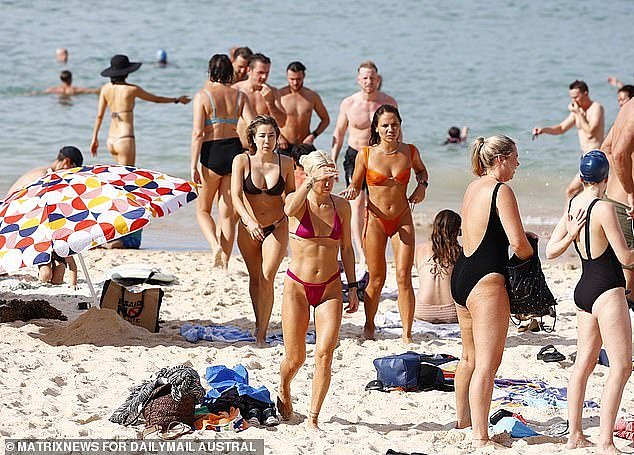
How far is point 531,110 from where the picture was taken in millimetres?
21641

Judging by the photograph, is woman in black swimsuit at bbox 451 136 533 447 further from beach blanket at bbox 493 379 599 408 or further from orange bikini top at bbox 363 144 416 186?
orange bikini top at bbox 363 144 416 186

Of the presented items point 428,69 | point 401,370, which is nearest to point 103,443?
point 401,370

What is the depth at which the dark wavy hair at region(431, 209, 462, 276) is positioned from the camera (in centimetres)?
746

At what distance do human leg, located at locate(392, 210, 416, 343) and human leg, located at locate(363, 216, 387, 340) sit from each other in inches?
4.5

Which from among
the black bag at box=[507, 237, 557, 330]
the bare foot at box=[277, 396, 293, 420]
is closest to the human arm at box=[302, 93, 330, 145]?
the bare foot at box=[277, 396, 293, 420]

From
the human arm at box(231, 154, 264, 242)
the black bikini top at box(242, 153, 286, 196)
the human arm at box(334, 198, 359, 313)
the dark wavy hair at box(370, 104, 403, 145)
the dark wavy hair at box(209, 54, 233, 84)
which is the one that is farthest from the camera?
the dark wavy hair at box(209, 54, 233, 84)

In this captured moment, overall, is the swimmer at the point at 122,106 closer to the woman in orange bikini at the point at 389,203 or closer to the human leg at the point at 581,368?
the woman in orange bikini at the point at 389,203

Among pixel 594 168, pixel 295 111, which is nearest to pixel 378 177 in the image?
pixel 594 168

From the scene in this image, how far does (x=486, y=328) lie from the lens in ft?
16.8

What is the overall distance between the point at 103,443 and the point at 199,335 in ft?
7.84

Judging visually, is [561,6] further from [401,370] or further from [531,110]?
[401,370]

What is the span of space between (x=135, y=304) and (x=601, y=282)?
386cm

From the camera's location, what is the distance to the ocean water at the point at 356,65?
17.0 m

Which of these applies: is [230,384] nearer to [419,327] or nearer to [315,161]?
[315,161]
